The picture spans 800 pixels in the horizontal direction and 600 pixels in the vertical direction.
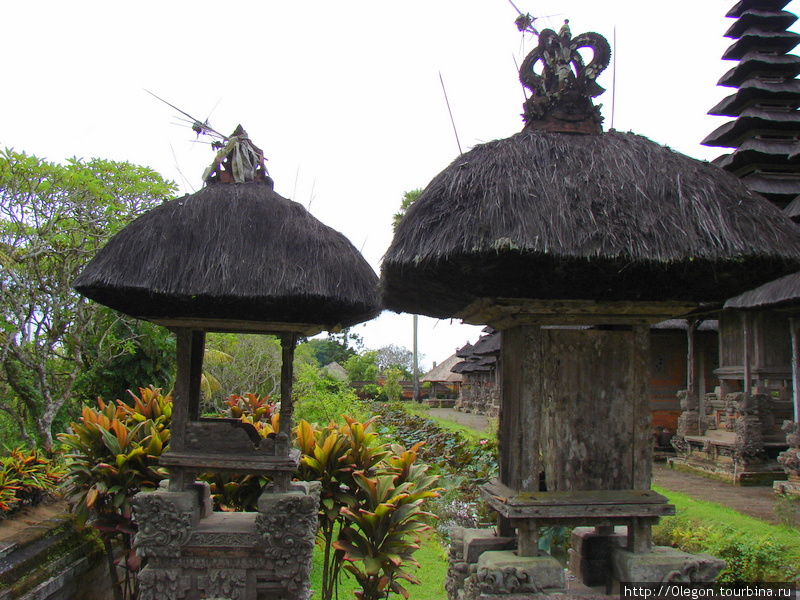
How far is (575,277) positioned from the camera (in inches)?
143

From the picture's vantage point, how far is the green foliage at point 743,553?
16.9 ft

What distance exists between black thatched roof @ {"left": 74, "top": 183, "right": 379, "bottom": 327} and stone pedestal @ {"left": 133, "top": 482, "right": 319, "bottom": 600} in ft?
5.16

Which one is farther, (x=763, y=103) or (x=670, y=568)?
(x=763, y=103)

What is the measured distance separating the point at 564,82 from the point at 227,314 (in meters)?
3.21

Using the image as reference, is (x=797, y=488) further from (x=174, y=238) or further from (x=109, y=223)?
(x=109, y=223)

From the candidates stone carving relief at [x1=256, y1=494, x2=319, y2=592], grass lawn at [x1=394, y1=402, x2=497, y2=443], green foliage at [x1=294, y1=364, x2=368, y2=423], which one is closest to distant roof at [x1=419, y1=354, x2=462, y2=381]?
grass lawn at [x1=394, y1=402, x2=497, y2=443]

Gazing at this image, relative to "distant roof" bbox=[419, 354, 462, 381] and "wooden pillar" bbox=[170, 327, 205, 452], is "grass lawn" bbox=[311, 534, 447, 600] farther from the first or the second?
"distant roof" bbox=[419, 354, 462, 381]

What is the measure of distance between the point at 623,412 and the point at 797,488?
774 centimetres

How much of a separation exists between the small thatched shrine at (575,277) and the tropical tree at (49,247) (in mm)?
6577

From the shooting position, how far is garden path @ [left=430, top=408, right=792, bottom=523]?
28.8ft

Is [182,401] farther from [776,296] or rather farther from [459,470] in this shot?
[776,296]

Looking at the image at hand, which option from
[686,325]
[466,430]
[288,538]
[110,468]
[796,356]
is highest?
[686,325]

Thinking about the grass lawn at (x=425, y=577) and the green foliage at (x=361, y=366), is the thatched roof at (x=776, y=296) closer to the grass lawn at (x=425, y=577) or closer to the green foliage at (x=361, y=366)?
the grass lawn at (x=425, y=577)

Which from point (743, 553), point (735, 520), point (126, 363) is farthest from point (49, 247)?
point (735, 520)
